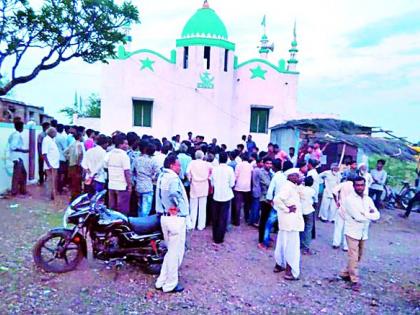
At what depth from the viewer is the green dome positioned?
1947 cm

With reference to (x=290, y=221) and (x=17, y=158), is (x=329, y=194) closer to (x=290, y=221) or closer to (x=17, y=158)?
(x=290, y=221)

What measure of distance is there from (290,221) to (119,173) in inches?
112

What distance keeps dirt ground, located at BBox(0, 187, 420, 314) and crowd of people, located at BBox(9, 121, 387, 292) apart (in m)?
0.28

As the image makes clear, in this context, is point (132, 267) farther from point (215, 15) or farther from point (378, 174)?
point (215, 15)

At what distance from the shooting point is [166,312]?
4.23m

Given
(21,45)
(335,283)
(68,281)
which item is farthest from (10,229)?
(21,45)

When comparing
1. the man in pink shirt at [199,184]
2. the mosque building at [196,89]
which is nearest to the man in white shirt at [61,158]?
the man in pink shirt at [199,184]

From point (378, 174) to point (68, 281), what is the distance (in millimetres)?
8940

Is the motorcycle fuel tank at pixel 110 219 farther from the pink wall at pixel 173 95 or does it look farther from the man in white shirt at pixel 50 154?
the pink wall at pixel 173 95

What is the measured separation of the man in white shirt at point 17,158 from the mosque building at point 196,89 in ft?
35.9

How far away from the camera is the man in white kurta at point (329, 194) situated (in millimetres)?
9062

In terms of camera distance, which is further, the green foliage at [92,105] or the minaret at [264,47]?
the green foliage at [92,105]

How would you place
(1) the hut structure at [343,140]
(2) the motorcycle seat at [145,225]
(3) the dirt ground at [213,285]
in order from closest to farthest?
(3) the dirt ground at [213,285]
(2) the motorcycle seat at [145,225]
(1) the hut structure at [343,140]

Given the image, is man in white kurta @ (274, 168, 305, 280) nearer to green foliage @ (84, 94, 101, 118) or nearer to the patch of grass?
the patch of grass
